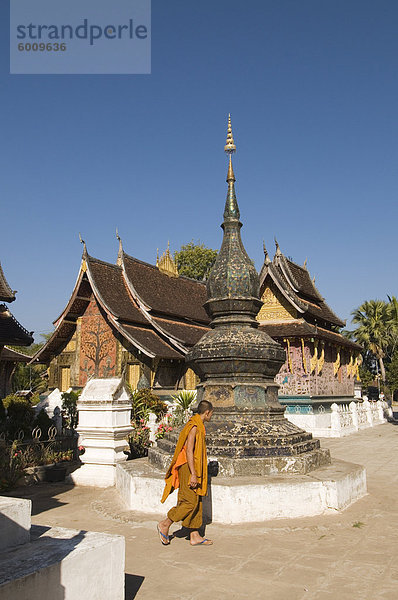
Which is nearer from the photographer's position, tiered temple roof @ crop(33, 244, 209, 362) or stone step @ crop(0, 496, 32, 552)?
stone step @ crop(0, 496, 32, 552)

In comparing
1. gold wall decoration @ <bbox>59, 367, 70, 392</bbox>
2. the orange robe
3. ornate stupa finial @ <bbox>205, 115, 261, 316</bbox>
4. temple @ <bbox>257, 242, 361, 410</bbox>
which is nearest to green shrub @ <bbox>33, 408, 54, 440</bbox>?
ornate stupa finial @ <bbox>205, 115, 261, 316</bbox>

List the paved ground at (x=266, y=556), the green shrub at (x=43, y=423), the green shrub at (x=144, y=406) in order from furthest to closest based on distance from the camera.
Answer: the green shrub at (x=144, y=406)
the green shrub at (x=43, y=423)
the paved ground at (x=266, y=556)

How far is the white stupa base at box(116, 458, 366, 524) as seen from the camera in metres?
5.32

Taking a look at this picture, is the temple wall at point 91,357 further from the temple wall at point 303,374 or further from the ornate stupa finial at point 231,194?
the ornate stupa finial at point 231,194

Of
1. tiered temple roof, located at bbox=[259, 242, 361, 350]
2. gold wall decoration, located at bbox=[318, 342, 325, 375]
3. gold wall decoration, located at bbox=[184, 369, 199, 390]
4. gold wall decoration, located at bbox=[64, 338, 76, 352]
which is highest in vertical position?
tiered temple roof, located at bbox=[259, 242, 361, 350]

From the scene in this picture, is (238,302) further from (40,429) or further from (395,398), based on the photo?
(395,398)

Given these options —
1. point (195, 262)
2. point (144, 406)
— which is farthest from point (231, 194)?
point (195, 262)

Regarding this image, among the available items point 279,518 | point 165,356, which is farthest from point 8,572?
point 165,356

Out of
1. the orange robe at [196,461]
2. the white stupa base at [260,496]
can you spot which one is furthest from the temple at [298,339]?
Answer: the orange robe at [196,461]

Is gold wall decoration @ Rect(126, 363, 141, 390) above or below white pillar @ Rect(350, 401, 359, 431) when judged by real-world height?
above

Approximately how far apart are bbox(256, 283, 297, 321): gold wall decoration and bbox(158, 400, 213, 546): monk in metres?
16.5

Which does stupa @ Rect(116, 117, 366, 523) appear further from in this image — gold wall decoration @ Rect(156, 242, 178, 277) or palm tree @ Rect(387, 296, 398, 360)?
palm tree @ Rect(387, 296, 398, 360)

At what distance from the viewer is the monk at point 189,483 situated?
4.65 meters

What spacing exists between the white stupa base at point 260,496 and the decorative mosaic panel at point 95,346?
1478cm
